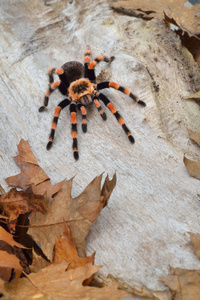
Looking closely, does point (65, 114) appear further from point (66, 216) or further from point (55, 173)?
point (66, 216)

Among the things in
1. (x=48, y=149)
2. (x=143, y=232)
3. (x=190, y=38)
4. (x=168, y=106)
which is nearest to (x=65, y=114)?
(x=48, y=149)

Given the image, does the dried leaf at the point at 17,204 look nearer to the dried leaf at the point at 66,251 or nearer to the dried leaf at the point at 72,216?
the dried leaf at the point at 72,216

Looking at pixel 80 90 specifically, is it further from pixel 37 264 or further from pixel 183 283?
pixel 183 283

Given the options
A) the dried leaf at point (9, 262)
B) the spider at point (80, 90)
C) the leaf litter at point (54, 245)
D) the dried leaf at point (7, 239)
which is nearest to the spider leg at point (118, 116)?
the spider at point (80, 90)

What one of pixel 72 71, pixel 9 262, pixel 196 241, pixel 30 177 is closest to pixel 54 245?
pixel 9 262

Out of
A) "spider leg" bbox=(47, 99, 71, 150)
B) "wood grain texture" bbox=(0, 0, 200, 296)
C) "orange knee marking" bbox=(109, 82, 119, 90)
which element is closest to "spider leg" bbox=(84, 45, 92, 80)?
"wood grain texture" bbox=(0, 0, 200, 296)

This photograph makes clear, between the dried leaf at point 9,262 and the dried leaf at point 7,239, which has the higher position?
the dried leaf at point 9,262

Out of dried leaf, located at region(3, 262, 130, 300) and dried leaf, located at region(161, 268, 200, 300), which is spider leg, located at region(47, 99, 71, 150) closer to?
dried leaf, located at region(3, 262, 130, 300)

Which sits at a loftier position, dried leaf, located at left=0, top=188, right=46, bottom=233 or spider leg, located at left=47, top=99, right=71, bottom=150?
spider leg, located at left=47, top=99, right=71, bottom=150
